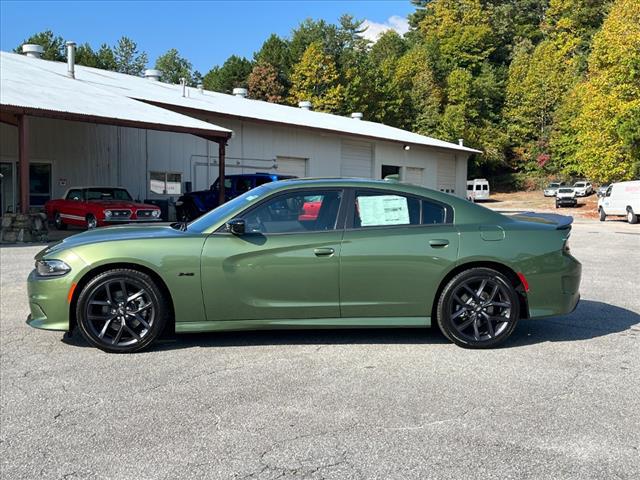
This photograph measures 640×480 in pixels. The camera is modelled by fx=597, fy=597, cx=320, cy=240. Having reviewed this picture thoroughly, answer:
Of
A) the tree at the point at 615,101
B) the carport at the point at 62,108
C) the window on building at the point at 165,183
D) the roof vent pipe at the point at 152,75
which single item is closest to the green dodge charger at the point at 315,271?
the carport at the point at 62,108

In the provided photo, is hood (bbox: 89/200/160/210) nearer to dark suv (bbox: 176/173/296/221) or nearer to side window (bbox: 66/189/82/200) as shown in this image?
side window (bbox: 66/189/82/200)

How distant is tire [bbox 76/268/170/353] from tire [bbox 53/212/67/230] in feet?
49.3

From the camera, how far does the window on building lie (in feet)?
81.1

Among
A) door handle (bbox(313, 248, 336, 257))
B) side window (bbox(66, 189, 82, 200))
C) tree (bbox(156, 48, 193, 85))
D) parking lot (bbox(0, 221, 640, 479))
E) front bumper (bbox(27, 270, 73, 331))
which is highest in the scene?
tree (bbox(156, 48, 193, 85))

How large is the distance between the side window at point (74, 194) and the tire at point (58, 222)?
2.32 feet

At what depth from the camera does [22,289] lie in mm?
8367

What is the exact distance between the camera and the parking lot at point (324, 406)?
3.15 m

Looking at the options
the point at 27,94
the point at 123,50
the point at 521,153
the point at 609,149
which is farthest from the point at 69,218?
the point at 123,50

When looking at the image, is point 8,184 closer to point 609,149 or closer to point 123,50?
point 609,149

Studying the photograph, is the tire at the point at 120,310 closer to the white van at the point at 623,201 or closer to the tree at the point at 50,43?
the white van at the point at 623,201

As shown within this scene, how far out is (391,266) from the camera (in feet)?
17.1

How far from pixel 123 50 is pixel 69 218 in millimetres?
83425

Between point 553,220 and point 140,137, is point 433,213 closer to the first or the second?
point 553,220

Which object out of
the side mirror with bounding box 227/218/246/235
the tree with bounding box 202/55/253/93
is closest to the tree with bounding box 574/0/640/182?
the side mirror with bounding box 227/218/246/235
